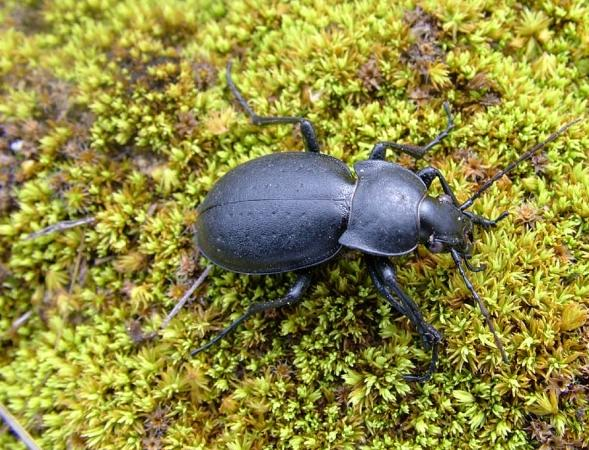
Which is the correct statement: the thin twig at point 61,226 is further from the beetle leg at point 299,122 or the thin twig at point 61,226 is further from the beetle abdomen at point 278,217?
the beetle leg at point 299,122

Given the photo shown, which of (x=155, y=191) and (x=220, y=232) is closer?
(x=220, y=232)

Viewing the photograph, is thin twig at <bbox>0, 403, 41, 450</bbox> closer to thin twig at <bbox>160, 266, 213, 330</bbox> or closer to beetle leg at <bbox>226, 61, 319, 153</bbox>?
thin twig at <bbox>160, 266, 213, 330</bbox>

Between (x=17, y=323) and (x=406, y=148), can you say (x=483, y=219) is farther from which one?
(x=17, y=323)

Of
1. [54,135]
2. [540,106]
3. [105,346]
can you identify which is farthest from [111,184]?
[540,106]

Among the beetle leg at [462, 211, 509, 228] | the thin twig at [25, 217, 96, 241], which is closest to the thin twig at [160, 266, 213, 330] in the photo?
the thin twig at [25, 217, 96, 241]

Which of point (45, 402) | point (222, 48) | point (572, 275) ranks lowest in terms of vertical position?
point (45, 402)

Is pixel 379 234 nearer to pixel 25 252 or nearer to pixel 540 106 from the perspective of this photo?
pixel 540 106
